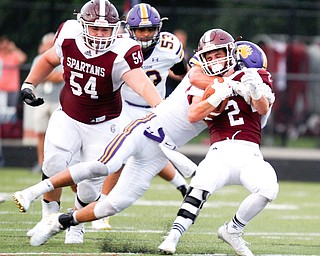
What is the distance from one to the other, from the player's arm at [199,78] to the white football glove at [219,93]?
5.3 inches

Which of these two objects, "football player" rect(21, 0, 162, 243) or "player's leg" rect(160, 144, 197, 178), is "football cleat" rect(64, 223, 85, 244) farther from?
"player's leg" rect(160, 144, 197, 178)

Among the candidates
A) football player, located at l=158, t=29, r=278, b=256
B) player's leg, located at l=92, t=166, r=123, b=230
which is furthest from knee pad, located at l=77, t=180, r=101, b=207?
football player, located at l=158, t=29, r=278, b=256

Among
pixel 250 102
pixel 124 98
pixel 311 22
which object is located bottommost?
pixel 311 22

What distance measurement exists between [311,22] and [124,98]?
825cm

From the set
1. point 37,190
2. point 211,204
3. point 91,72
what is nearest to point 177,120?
point 91,72

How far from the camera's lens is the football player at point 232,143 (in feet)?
21.0

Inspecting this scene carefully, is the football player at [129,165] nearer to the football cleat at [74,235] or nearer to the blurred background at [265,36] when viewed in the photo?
the football cleat at [74,235]

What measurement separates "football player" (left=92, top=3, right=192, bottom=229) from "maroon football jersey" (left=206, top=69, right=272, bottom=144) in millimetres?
1706

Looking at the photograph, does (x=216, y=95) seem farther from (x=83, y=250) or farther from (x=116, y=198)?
(x=83, y=250)

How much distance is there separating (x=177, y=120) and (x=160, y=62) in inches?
77.0

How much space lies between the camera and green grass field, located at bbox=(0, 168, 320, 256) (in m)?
6.81

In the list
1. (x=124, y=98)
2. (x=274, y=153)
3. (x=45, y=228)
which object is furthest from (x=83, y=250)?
(x=274, y=153)

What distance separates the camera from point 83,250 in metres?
6.69

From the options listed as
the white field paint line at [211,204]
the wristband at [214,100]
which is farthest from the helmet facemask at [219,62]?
the white field paint line at [211,204]
